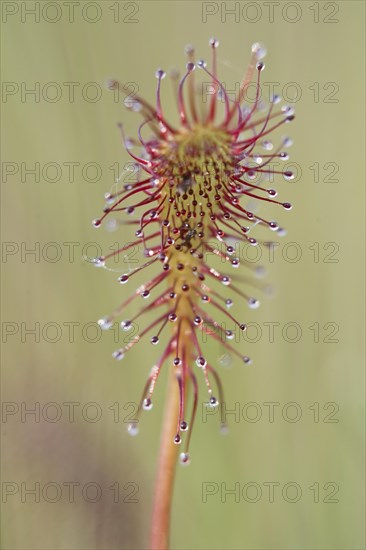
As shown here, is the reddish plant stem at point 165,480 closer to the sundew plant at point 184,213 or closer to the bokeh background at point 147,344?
the sundew plant at point 184,213

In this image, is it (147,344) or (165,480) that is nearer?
(165,480)

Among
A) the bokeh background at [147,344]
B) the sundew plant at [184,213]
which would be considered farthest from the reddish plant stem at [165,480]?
the bokeh background at [147,344]

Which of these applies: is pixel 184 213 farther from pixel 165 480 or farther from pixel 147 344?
pixel 147 344

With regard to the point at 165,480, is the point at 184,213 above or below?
above

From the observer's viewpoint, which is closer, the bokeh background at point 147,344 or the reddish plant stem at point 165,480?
the reddish plant stem at point 165,480

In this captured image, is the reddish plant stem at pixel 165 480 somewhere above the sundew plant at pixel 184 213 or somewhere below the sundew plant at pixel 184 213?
below

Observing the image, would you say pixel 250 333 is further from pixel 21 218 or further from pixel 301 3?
pixel 301 3

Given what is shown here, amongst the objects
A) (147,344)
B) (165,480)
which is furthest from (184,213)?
(147,344)

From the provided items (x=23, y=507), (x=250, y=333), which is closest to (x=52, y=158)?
(x=250, y=333)
